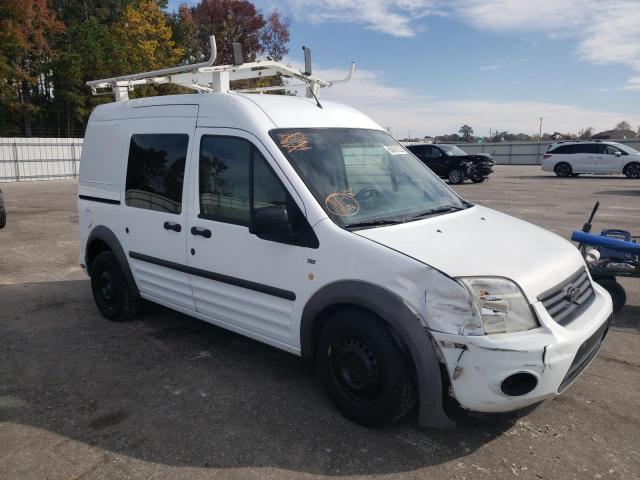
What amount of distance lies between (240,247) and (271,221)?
0.59 meters

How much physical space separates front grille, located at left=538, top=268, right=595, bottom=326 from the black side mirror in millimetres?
1506

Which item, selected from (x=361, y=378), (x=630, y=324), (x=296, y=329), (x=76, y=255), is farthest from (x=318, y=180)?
(x=76, y=255)

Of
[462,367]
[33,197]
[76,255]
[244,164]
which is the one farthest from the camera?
[33,197]

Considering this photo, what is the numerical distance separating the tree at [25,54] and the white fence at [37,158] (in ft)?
30.5

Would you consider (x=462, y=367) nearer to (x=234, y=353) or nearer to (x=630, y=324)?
(x=234, y=353)

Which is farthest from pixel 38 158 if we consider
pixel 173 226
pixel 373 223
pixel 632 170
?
pixel 632 170

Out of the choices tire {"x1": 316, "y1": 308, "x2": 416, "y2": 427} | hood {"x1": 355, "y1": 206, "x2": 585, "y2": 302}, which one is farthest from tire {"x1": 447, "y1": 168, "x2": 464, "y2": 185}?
tire {"x1": 316, "y1": 308, "x2": 416, "y2": 427}

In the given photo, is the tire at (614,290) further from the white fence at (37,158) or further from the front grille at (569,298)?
the white fence at (37,158)

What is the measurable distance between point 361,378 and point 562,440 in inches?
48.0

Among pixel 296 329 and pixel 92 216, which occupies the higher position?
pixel 92 216

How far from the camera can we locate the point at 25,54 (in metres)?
33.7

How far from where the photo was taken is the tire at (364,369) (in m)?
2.88

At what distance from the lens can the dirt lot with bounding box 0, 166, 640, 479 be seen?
2.81m

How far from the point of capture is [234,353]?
14.2ft
